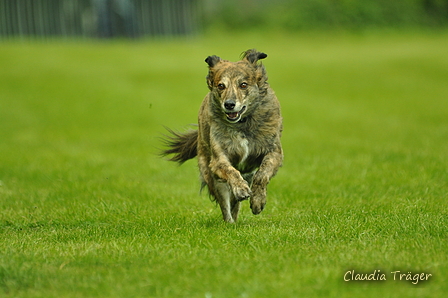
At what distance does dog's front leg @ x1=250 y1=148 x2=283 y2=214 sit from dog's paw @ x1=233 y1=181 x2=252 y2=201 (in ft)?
0.88

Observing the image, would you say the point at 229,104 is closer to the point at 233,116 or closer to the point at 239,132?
the point at 233,116

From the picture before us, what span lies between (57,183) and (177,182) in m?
2.23

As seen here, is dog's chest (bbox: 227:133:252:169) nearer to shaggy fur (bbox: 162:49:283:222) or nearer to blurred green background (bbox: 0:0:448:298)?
shaggy fur (bbox: 162:49:283:222)

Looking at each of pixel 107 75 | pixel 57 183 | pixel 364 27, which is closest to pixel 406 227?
pixel 57 183

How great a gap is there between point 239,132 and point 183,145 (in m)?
1.62

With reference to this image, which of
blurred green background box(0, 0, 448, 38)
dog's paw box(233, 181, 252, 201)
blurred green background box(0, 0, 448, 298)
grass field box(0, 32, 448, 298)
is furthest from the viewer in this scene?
blurred green background box(0, 0, 448, 38)

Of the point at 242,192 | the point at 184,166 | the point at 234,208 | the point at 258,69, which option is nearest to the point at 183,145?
the point at 234,208

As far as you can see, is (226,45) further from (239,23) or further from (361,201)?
(361,201)

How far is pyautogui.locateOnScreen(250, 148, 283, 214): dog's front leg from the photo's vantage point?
7.95 metres

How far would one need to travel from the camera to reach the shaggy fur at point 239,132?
8.00m

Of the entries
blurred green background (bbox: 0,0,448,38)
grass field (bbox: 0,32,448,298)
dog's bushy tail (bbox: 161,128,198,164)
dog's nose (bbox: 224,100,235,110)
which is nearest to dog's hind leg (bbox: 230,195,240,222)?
grass field (bbox: 0,32,448,298)

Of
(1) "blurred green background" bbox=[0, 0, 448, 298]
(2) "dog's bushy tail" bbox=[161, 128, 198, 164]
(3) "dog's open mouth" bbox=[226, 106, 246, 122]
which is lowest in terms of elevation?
(1) "blurred green background" bbox=[0, 0, 448, 298]

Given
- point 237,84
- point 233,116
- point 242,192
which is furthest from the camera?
point 237,84

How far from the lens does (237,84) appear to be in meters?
8.17
